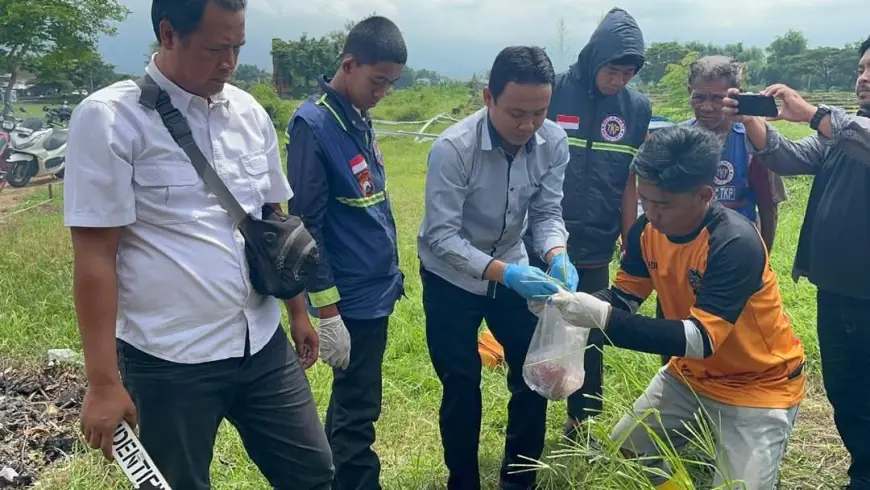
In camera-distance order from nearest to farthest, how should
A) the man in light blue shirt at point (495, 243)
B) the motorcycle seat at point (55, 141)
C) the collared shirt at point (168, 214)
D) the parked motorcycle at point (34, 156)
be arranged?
the collared shirt at point (168, 214) → the man in light blue shirt at point (495, 243) → the parked motorcycle at point (34, 156) → the motorcycle seat at point (55, 141)

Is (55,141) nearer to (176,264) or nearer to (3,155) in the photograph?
(3,155)

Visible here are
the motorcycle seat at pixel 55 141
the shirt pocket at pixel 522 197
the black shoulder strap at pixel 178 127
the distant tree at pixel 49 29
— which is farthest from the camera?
the distant tree at pixel 49 29

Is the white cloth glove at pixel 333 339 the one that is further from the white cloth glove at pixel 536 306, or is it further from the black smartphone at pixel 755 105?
the black smartphone at pixel 755 105

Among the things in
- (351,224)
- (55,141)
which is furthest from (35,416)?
(55,141)

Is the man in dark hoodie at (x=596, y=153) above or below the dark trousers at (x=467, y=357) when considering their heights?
above

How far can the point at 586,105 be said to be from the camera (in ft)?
10.6

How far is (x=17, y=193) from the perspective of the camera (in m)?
11.3

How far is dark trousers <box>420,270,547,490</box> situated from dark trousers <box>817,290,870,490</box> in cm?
113

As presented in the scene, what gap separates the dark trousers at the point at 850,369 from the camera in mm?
2557

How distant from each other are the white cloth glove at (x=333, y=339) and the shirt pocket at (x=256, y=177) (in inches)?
21.0

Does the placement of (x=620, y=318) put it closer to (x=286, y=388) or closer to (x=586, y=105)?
(x=286, y=388)

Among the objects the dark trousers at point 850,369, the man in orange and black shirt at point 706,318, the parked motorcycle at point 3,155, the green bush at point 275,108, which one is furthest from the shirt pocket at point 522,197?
the green bush at point 275,108

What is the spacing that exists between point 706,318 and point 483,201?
2.96ft

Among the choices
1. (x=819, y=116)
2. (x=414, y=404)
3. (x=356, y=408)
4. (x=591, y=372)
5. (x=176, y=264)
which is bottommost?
(x=414, y=404)
